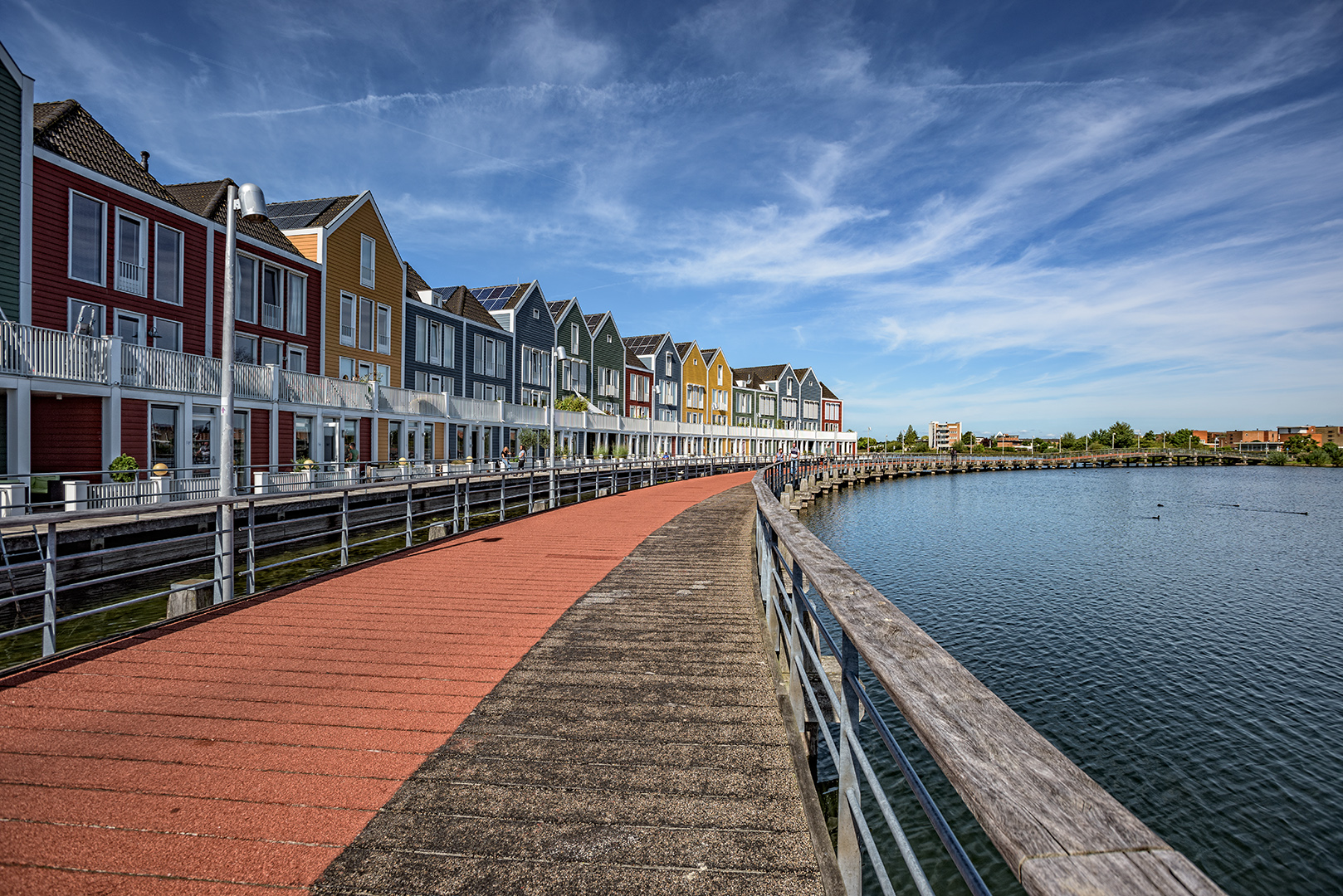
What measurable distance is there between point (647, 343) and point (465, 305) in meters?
24.5

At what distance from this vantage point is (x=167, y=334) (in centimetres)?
2120

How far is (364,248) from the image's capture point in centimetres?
3072

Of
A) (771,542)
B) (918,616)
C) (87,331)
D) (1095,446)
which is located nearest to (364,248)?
(87,331)

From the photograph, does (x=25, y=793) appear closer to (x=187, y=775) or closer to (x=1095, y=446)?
(x=187, y=775)

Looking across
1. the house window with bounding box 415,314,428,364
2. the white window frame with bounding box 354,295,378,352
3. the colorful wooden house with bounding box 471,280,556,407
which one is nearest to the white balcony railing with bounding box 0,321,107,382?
the white window frame with bounding box 354,295,378,352

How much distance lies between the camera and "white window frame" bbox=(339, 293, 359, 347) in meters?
29.2

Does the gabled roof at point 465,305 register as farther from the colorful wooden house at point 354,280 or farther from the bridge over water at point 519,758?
the bridge over water at point 519,758

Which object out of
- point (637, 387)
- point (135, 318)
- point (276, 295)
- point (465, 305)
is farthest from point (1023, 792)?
point (637, 387)

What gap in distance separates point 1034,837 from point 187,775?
14.8ft

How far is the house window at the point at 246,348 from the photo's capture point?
2411cm

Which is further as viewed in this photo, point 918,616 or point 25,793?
point 918,616

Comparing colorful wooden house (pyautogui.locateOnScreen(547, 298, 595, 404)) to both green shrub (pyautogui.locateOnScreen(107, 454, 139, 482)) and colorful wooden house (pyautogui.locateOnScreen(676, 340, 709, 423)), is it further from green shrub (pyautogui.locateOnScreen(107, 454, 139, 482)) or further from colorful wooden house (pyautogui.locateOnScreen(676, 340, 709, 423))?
green shrub (pyautogui.locateOnScreen(107, 454, 139, 482))

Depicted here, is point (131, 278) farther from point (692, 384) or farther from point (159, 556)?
point (692, 384)

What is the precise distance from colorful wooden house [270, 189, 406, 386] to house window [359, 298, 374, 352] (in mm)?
37
